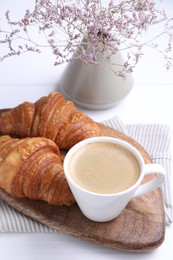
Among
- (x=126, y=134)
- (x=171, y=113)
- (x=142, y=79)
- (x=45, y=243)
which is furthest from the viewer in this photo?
(x=142, y=79)

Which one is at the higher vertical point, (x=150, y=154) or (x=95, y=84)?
(x=95, y=84)

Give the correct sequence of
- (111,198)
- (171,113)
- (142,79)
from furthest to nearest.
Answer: (142,79)
(171,113)
(111,198)

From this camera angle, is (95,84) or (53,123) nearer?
(53,123)

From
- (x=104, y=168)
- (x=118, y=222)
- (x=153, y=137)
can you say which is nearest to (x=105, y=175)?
(x=104, y=168)

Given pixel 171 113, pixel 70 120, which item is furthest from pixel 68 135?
pixel 171 113

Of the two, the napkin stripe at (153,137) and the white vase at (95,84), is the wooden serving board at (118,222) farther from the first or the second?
the white vase at (95,84)

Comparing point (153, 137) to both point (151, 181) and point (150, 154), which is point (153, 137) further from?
point (151, 181)

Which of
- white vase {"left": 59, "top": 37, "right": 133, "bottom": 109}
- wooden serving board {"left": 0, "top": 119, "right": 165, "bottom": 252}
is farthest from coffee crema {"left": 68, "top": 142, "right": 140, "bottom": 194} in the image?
white vase {"left": 59, "top": 37, "right": 133, "bottom": 109}

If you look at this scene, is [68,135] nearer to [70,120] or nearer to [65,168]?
[70,120]
